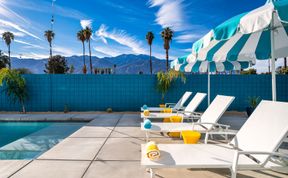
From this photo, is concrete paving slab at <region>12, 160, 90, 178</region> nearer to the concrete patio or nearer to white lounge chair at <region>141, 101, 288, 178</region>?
the concrete patio

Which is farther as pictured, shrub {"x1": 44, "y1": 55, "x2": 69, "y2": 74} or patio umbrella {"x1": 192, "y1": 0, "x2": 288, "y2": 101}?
shrub {"x1": 44, "y1": 55, "x2": 69, "y2": 74}

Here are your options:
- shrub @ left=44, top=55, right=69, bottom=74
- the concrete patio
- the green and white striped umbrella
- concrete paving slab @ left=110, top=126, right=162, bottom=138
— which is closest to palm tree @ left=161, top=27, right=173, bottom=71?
shrub @ left=44, top=55, right=69, bottom=74

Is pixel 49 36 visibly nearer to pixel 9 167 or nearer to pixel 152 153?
pixel 9 167

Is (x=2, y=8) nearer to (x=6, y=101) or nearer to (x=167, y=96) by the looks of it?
(x=6, y=101)

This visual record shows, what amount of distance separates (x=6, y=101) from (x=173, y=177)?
10327 millimetres

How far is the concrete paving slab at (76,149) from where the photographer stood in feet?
14.1

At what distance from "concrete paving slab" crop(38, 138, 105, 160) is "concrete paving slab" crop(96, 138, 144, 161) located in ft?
0.57

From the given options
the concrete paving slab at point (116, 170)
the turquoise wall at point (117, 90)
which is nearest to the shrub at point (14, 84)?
the turquoise wall at point (117, 90)

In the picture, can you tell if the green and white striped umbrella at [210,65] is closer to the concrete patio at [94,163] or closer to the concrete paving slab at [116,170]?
the concrete patio at [94,163]

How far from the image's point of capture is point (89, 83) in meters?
11.2

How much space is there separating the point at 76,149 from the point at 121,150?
0.92 metres

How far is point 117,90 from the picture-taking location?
11258 millimetres

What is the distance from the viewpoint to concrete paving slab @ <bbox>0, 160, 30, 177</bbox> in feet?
11.6

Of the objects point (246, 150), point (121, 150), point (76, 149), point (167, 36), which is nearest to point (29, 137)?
point (76, 149)
